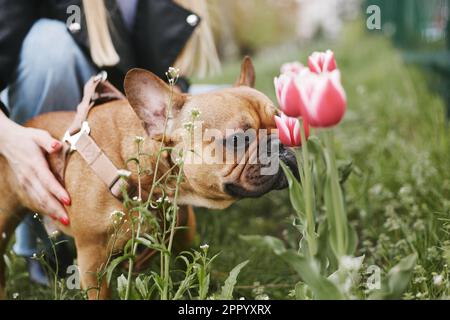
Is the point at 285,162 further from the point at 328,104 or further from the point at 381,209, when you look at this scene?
the point at 381,209

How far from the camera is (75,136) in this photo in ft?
4.88

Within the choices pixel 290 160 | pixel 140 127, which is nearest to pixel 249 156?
pixel 290 160

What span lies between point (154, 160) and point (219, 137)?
164 millimetres

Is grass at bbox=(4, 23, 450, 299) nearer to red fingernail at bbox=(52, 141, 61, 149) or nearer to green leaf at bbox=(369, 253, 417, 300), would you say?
green leaf at bbox=(369, 253, 417, 300)

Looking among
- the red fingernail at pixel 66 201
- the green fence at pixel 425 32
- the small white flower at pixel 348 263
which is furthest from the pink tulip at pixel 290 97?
the green fence at pixel 425 32

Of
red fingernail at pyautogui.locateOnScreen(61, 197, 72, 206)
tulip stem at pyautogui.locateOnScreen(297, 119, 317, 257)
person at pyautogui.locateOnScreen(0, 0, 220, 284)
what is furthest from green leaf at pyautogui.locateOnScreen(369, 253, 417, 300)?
person at pyautogui.locateOnScreen(0, 0, 220, 284)

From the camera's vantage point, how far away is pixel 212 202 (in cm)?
151

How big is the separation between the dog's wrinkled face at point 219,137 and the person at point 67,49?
0.98ft

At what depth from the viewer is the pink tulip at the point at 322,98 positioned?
3.23 feet

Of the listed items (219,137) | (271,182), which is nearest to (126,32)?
(219,137)

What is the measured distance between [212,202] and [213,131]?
20cm

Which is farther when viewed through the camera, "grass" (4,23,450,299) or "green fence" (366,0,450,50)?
"green fence" (366,0,450,50)

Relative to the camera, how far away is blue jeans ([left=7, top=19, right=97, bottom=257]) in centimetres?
169
